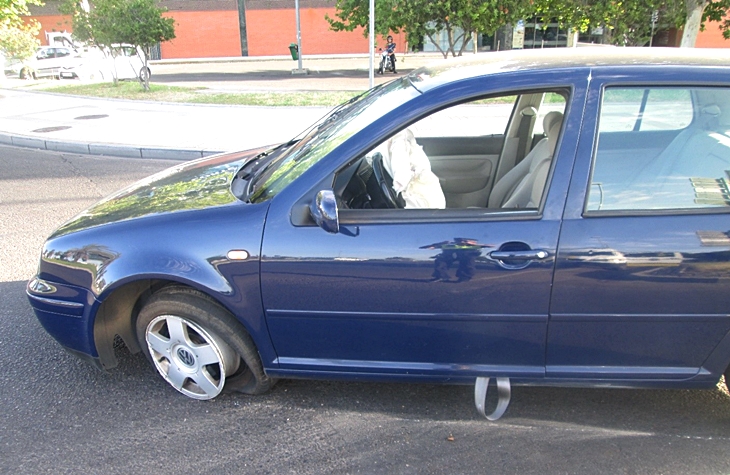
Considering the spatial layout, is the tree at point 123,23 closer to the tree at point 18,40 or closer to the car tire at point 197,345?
the tree at point 18,40

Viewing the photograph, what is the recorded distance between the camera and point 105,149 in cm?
851

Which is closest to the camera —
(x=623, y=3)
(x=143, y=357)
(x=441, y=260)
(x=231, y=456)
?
(x=441, y=260)

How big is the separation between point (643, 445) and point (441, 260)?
4.24 feet

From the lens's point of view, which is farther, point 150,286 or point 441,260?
point 150,286

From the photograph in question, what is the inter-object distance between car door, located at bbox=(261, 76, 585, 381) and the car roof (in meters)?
0.27

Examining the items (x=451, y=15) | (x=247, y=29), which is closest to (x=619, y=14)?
(x=451, y=15)

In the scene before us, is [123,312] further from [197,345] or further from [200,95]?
[200,95]

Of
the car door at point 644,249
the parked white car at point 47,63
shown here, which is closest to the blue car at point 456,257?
the car door at point 644,249

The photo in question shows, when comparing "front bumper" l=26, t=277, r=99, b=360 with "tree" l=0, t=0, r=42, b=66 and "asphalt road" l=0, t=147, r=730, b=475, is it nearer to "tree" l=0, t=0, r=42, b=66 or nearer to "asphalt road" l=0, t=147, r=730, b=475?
"asphalt road" l=0, t=147, r=730, b=475

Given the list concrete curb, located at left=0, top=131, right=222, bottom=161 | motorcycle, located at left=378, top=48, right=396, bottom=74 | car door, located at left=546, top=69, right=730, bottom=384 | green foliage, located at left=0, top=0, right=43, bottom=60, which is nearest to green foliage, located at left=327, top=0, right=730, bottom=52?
concrete curb, located at left=0, top=131, right=222, bottom=161

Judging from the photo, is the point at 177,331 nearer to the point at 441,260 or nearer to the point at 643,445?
the point at 441,260

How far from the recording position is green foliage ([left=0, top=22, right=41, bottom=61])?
18.3m

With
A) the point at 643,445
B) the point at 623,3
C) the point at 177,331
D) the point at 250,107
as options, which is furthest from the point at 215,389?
the point at 623,3

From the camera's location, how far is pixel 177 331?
2584mm
